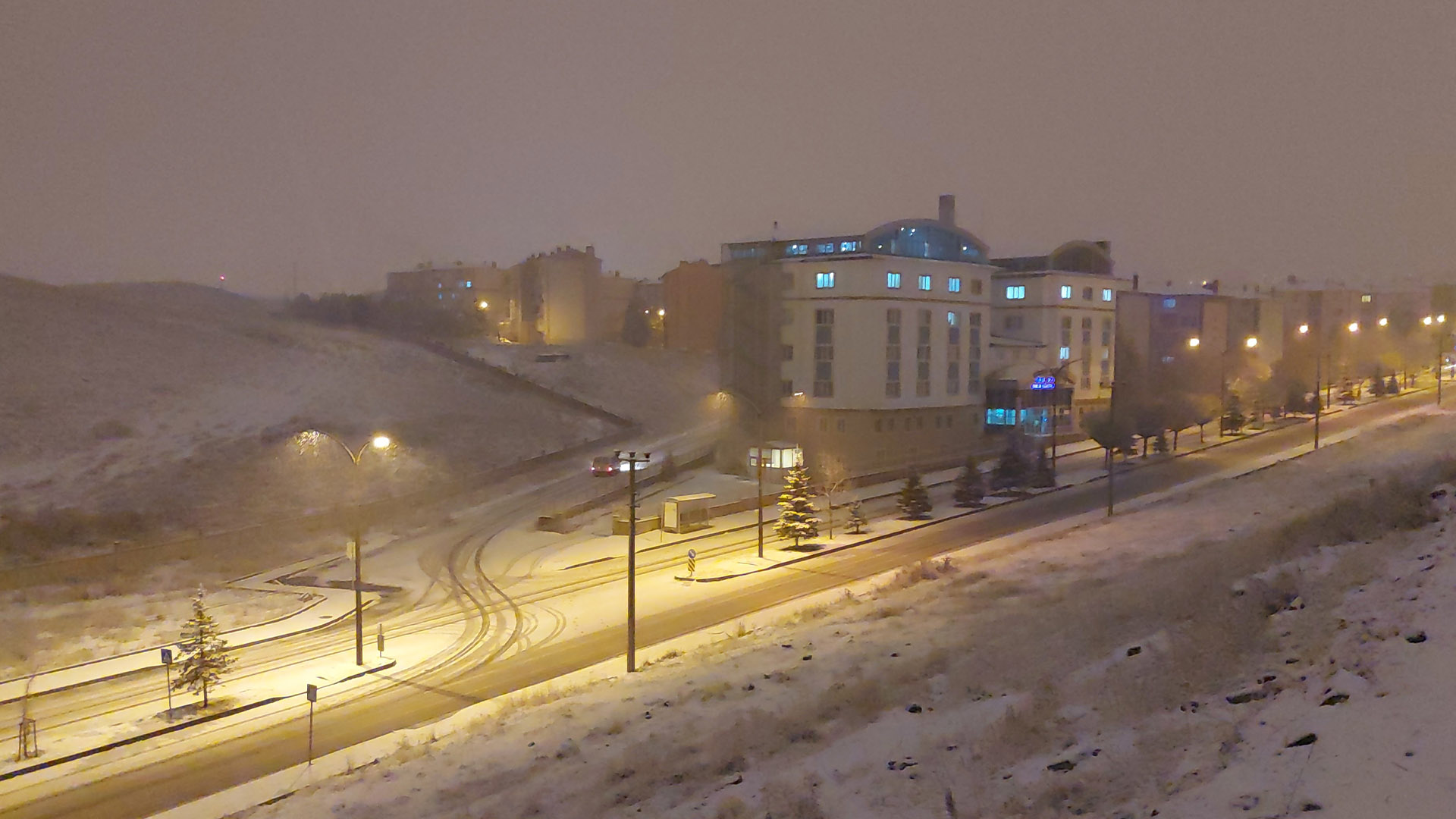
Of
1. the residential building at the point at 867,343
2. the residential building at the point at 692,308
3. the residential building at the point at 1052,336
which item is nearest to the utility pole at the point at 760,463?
the residential building at the point at 867,343

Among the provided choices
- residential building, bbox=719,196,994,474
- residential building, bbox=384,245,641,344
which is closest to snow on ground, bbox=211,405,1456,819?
residential building, bbox=719,196,994,474

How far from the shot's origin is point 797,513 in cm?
4016

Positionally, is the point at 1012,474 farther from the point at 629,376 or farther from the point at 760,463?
the point at 629,376

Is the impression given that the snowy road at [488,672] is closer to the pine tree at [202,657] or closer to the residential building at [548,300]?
the pine tree at [202,657]

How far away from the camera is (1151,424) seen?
62.2m

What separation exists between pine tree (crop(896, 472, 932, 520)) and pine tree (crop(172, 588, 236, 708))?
32497mm

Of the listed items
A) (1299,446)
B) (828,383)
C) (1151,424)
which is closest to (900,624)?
(828,383)

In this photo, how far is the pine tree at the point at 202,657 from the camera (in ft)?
71.7

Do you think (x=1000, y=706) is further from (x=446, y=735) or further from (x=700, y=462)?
(x=700, y=462)

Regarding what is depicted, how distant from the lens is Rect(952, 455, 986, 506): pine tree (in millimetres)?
49125

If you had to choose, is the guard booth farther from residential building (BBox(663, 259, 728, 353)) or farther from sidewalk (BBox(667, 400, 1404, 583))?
residential building (BBox(663, 259, 728, 353))

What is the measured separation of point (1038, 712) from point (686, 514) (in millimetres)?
32489

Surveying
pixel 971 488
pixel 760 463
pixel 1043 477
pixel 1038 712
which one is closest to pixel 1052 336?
pixel 1043 477

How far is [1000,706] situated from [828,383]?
157 feet
